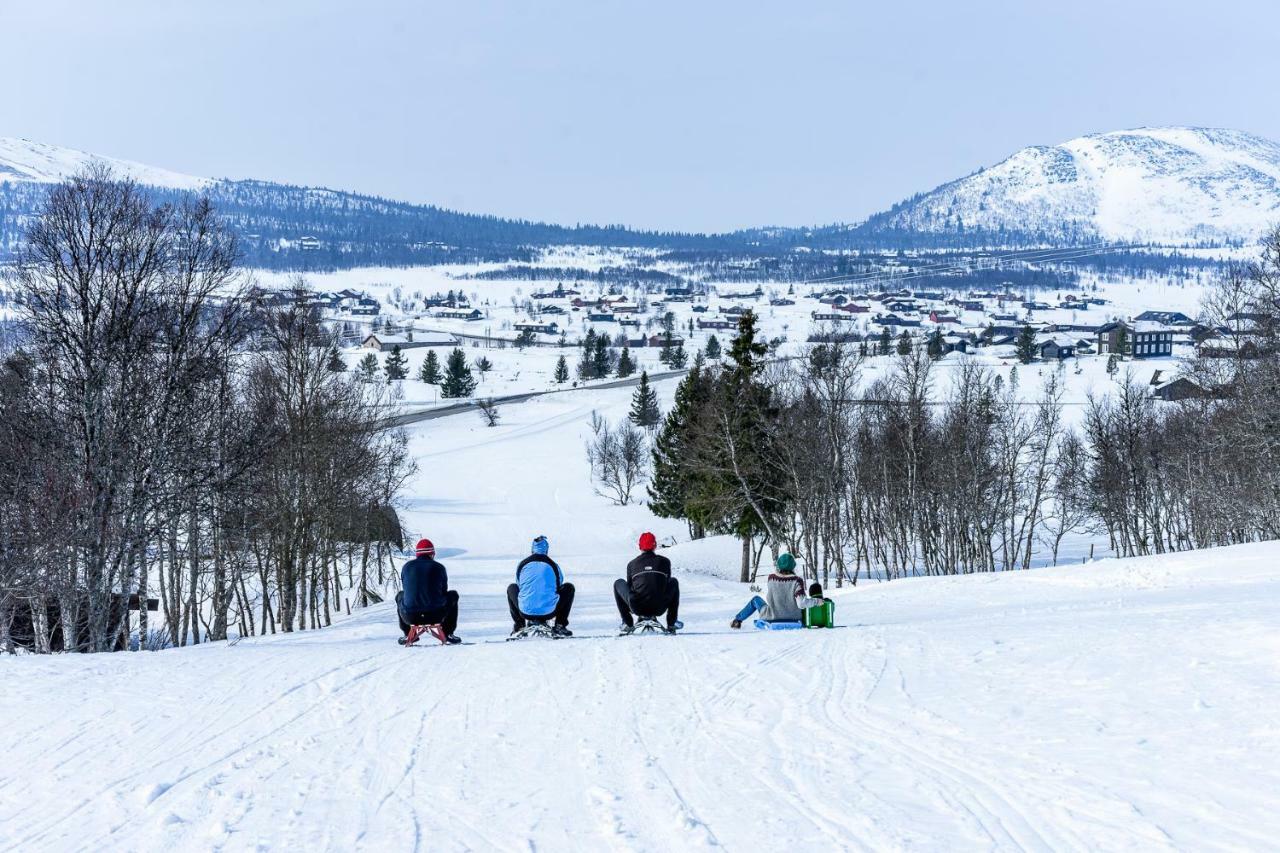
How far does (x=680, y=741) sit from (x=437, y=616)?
22.0 ft

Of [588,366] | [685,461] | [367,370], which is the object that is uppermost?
[367,370]

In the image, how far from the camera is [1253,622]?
35.1 ft

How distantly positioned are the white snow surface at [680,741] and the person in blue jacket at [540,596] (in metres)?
1.10

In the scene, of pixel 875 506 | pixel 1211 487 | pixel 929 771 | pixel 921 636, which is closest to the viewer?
pixel 929 771

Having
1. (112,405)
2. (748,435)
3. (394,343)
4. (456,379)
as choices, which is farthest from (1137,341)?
(112,405)

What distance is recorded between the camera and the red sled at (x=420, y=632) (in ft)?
43.0

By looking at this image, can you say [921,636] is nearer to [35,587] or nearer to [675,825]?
[675,825]

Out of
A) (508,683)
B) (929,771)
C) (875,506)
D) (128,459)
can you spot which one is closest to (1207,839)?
(929,771)

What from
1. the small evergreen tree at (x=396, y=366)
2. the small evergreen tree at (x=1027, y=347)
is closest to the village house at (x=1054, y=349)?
the small evergreen tree at (x=1027, y=347)

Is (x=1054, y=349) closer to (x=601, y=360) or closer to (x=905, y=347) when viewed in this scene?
(x=601, y=360)

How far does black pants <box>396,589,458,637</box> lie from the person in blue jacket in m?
0.76

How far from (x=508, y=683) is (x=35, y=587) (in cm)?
1189

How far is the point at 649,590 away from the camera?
13484 millimetres

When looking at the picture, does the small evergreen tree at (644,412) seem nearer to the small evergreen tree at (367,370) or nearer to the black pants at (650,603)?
the small evergreen tree at (367,370)
